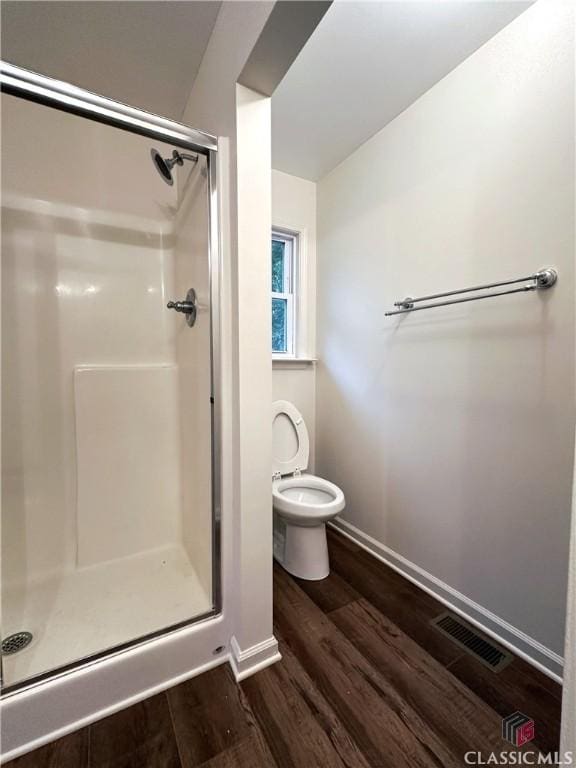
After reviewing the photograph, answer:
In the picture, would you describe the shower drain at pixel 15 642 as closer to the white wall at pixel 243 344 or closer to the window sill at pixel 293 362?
the white wall at pixel 243 344

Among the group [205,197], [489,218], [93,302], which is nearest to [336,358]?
[489,218]

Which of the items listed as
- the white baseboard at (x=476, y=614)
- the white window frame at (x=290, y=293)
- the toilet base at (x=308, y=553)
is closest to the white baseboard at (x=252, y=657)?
the toilet base at (x=308, y=553)

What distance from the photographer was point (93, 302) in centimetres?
170

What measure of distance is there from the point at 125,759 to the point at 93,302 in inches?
70.1

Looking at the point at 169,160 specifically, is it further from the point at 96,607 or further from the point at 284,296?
the point at 96,607

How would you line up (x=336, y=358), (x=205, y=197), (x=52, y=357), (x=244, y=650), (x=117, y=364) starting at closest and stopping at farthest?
(x=244, y=650)
(x=205, y=197)
(x=52, y=357)
(x=117, y=364)
(x=336, y=358)

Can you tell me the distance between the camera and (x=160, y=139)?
1080mm

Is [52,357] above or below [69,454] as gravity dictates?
above

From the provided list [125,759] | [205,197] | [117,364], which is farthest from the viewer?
[117,364]

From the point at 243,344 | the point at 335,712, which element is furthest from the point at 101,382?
the point at 335,712

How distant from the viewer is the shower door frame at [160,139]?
89 centimetres

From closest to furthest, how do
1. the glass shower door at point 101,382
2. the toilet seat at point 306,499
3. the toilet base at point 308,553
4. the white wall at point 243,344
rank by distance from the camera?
the white wall at point 243,344 → the glass shower door at point 101,382 → the toilet seat at point 306,499 → the toilet base at point 308,553

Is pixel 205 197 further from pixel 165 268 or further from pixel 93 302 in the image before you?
pixel 93 302

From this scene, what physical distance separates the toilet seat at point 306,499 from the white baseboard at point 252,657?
0.50m
